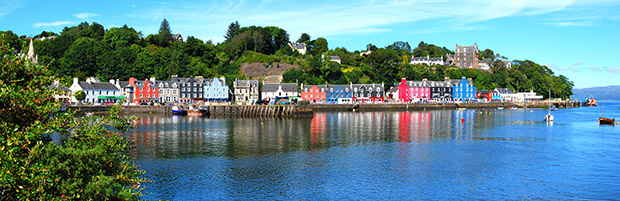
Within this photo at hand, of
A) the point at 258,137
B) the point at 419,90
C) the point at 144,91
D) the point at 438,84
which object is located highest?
the point at 438,84

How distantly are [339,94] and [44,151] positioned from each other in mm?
91395

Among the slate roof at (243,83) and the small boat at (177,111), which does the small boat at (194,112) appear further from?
the slate roof at (243,83)

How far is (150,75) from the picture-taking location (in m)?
105

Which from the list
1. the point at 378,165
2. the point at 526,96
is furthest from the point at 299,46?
the point at 378,165

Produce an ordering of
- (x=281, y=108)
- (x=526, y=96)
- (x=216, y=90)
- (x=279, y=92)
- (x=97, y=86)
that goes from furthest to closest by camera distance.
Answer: (x=526, y=96), (x=279, y=92), (x=216, y=90), (x=97, y=86), (x=281, y=108)

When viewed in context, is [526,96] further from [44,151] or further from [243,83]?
[44,151]

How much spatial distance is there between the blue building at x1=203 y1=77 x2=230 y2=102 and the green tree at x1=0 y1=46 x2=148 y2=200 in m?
84.2

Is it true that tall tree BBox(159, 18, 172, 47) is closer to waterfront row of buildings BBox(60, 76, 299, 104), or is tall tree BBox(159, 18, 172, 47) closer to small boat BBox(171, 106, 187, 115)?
waterfront row of buildings BBox(60, 76, 299, 104)

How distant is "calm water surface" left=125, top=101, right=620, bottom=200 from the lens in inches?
945

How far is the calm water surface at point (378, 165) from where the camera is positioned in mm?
24000

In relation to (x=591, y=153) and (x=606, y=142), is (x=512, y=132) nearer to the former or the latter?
(x=606, y=142)

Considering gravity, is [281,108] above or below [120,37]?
below

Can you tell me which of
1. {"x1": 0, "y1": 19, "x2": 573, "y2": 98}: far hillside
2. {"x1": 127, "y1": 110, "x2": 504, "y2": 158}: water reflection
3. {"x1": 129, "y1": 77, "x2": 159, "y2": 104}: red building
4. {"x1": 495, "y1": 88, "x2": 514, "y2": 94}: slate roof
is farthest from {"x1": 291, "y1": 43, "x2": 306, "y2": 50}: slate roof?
{"x1": 127, "y1": 110, "x2": 504, "y2": 158}: water reflection

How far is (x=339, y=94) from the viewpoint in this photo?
104000 mm
